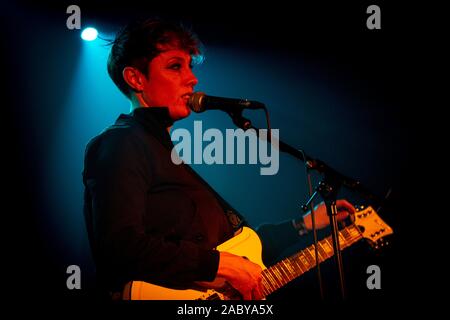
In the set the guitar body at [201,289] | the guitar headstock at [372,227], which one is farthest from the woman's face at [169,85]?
the guitar headstock at [372,227]

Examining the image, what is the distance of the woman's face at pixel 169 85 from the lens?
6.85 ft

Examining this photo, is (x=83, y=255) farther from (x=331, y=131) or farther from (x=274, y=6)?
(x=274, y=6)

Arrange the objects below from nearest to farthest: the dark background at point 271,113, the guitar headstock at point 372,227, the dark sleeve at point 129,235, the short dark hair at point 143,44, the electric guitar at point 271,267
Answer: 1. the dark sleeve at point 129,235
2. the electric guitar at point 271,267
3. the short dark hair at point 143,44
4. the guitar headstock at point 372,227
5. the dark background at point 271,113

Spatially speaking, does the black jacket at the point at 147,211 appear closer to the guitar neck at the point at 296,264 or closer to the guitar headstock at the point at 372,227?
the guitar neck at the point at 296,264

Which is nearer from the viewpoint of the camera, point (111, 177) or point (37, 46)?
point (111, 177)

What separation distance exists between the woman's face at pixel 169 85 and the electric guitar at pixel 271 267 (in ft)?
2.41

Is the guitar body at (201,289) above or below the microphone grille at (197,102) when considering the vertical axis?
below

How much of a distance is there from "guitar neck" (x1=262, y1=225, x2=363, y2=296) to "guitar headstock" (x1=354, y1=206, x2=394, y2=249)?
0.04 meters

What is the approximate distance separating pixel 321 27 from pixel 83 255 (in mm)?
2720

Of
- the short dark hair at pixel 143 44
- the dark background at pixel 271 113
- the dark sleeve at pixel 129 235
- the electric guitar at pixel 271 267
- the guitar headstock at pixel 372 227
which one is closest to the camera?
the dark sleeve at pixel 129 235

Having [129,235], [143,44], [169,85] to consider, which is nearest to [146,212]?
[129,235]
